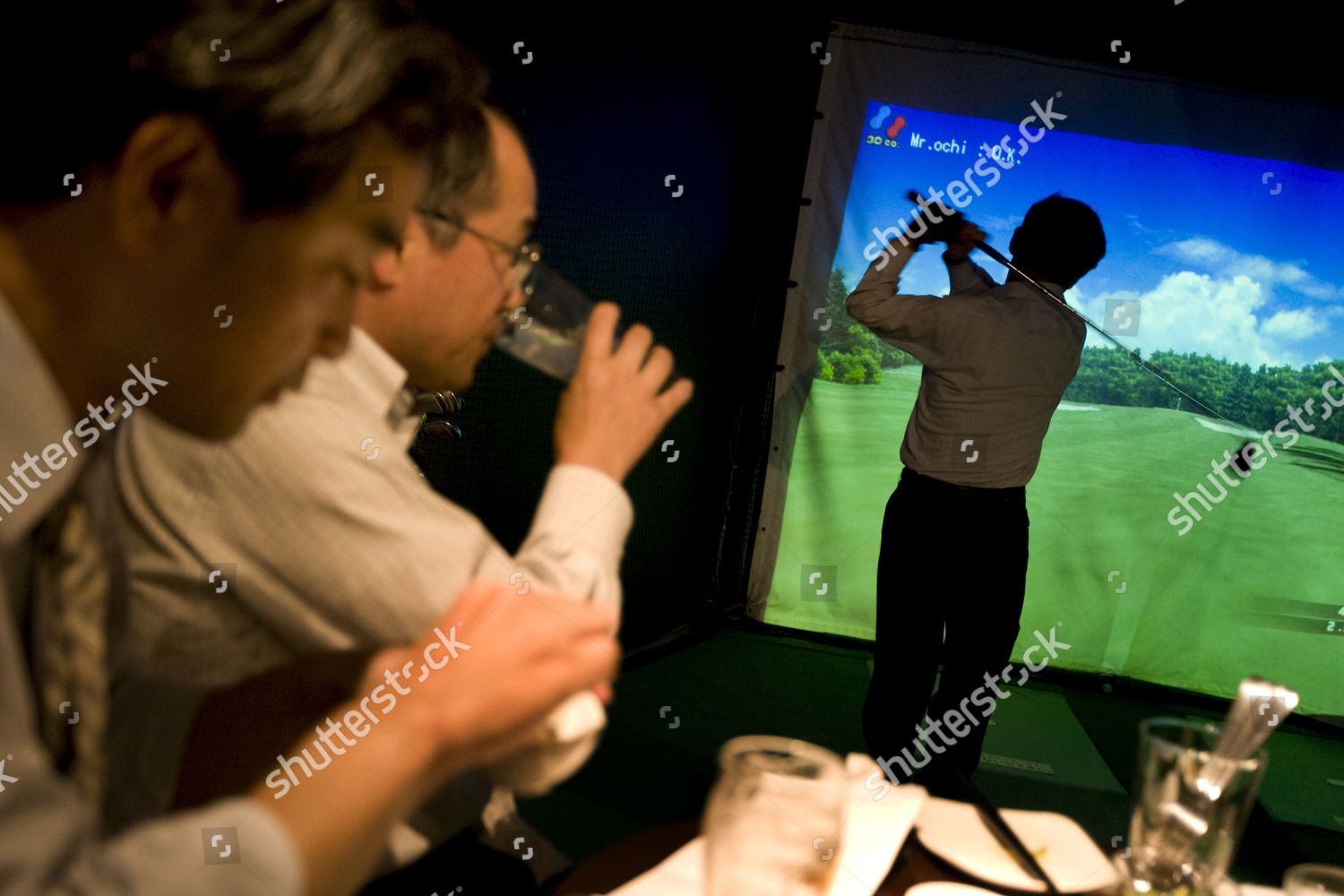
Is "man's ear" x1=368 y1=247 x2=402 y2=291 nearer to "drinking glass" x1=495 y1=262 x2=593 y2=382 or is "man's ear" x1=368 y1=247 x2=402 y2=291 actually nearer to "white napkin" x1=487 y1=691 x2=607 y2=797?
"drinking glass" x1=495 y1=262 x2=593 y2=382

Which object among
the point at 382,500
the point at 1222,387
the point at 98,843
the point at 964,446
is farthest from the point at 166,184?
the point at 1222,387

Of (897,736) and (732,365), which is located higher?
(732,365)

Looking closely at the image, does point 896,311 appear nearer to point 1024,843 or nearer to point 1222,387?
point 1024,843

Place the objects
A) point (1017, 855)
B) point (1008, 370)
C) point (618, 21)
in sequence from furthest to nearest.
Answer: point (1008, 370) < point (618, 21) < point (1017, 855)

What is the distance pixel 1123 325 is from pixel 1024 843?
2.65m

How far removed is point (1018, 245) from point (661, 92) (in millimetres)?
1233

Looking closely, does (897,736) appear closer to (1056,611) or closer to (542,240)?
(1056,611)

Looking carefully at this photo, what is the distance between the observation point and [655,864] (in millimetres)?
874

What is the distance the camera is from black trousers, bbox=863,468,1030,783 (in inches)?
82.9

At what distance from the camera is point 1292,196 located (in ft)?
10.1

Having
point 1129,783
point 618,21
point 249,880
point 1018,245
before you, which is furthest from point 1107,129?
point 249,880

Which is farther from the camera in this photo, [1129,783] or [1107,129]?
[1107,129]

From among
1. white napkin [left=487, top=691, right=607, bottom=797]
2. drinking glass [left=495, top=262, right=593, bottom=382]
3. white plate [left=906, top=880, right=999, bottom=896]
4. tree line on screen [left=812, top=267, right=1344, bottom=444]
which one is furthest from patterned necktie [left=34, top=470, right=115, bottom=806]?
tree line on screen [left=812, top=267, right=1344, bottom=444]

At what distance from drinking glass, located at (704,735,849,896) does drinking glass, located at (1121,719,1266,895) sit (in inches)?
12.8
